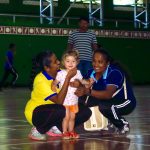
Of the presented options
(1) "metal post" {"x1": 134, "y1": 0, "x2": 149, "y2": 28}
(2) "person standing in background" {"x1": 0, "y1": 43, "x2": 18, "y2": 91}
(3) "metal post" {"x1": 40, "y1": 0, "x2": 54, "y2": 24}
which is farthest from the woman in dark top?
(1) "metal post" {"x1": 134, "y1": 0, "x2": 149, "y2": 28}

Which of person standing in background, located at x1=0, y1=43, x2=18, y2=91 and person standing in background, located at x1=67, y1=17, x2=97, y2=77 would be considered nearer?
person standing in background, located at x1=67, y1=17, x2=97, y2=77

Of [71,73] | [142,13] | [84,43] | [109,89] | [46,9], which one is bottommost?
[109,89]

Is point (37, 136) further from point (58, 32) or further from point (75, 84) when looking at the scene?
point (58, 32)

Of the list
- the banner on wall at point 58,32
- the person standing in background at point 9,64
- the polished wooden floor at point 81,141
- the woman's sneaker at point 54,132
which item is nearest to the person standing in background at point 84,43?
the polished wooden floor at point 81,141

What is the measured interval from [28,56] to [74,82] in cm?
1916

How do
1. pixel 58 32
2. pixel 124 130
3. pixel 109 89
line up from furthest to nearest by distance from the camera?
pixel 58 32 < pixel 124 130 < pixel 109 89

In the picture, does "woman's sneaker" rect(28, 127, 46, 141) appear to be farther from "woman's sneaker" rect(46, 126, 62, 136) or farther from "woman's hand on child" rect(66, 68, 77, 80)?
"woman's hand on child" rect(66, 68, 77, 80)

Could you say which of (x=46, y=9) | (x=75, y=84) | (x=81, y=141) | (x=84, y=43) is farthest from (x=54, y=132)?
(x=46, y=9)

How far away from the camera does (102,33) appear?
2816cm

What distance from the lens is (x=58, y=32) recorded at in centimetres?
2672

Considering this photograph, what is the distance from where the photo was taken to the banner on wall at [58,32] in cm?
2553

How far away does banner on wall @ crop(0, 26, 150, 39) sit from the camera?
25.5m

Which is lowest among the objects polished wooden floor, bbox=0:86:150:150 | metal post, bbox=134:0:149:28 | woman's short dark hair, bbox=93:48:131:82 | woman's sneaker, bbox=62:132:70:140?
polished wooden floor, bbox=0:86:150:150

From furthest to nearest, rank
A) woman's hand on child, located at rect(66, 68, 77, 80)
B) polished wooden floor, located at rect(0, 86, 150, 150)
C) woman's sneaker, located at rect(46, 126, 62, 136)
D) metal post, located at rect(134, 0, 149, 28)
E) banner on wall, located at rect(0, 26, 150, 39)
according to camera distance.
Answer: metal post, located at rect(134, 0, 149, 28) < banner on wall, located at rect(0, 26, 150, 39) < woman's sneaker, located at rect(46, 126, 62, 136) < woman's hand on child, located at rect(66, 68, 77, 80) < polished wooden floor, located at rect(0, 86, 150, 150)
